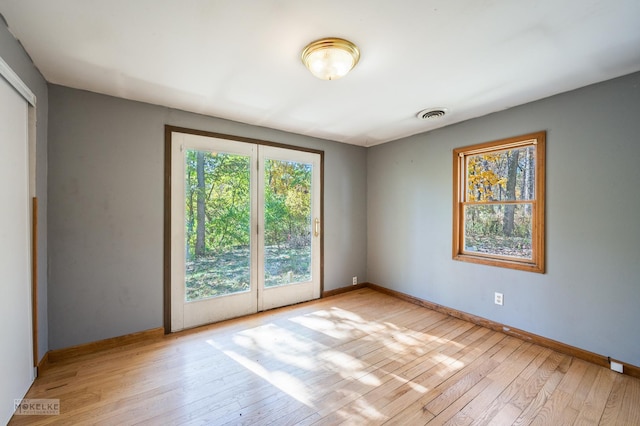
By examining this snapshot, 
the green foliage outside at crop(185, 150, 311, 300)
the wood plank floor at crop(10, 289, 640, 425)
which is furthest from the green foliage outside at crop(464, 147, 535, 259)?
the green foliage outside at crop(185, 150, 311, 300)

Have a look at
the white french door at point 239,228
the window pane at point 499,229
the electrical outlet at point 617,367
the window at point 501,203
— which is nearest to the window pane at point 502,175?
the window at point 501,203

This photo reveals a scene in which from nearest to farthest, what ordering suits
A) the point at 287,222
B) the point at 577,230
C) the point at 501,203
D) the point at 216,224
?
the point at 577,230 < the point at 501,203 < the point at 216,224 < the point at 287,222

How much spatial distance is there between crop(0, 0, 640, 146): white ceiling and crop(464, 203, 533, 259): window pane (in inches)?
43.6

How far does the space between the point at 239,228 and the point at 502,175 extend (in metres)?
3.03

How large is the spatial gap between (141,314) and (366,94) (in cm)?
303

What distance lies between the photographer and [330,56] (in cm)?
180

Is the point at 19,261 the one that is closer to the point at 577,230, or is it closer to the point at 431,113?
the point at 431,113

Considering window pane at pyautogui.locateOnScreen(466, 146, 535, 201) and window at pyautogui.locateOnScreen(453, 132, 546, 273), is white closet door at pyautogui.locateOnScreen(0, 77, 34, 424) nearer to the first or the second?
window at pyautogui.locateOnScreen(453, 132, 546, 273)

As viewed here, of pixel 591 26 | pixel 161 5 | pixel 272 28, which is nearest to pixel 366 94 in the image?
pixel 272 28

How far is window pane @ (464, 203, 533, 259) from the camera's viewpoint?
2795mm

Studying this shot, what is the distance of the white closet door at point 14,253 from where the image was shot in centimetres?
157

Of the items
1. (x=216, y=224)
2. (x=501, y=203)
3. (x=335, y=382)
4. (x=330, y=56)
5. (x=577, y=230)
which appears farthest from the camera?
(x=216, y=224)

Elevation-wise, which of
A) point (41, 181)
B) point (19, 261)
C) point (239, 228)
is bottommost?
point (19, 261)

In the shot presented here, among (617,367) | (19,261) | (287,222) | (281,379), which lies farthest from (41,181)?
(617,367)
